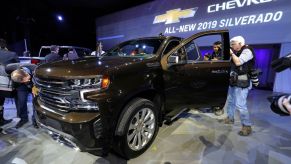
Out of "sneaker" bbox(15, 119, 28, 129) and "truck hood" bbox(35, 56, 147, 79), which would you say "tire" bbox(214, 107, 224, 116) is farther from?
"sneaker" bbox(15, 119, 28, 129)

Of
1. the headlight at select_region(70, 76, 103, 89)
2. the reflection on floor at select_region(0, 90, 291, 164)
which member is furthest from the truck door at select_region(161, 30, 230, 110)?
the headlight at select_region(70, 76, 103, 89)

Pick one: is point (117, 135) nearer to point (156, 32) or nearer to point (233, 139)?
point (233, 139)

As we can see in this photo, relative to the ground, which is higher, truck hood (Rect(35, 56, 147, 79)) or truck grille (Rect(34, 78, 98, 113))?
truck hood (Rect(35, 56, 147, 79))

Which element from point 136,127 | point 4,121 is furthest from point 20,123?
point 136,127

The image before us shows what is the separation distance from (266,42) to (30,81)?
6.88 meters

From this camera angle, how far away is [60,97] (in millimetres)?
2361

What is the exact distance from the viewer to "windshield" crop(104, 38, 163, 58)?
10.8 feet

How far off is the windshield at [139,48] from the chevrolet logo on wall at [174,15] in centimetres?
558

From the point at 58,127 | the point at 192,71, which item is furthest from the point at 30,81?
the point at 192,71

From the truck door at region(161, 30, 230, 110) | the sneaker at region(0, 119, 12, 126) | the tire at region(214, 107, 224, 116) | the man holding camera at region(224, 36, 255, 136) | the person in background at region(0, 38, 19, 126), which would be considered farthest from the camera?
the tire at region(214, 107, 224, 116)

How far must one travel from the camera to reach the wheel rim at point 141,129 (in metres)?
2.67

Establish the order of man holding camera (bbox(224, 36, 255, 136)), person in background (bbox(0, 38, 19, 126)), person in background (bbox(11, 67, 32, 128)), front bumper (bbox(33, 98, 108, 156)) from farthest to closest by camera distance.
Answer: person in background (bbox(0, 38, 19, 126)) < person in background (bbox(11, 67, 32, 128)) < man holding camera (bbox(224, 36, 255, 136)) < front bumper (bbox(33, 98, 108, 156))

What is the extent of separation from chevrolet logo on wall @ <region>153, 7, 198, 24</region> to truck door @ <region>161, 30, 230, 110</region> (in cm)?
548

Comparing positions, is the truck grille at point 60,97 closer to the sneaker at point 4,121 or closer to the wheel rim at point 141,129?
the wheel rim at point 141,129
